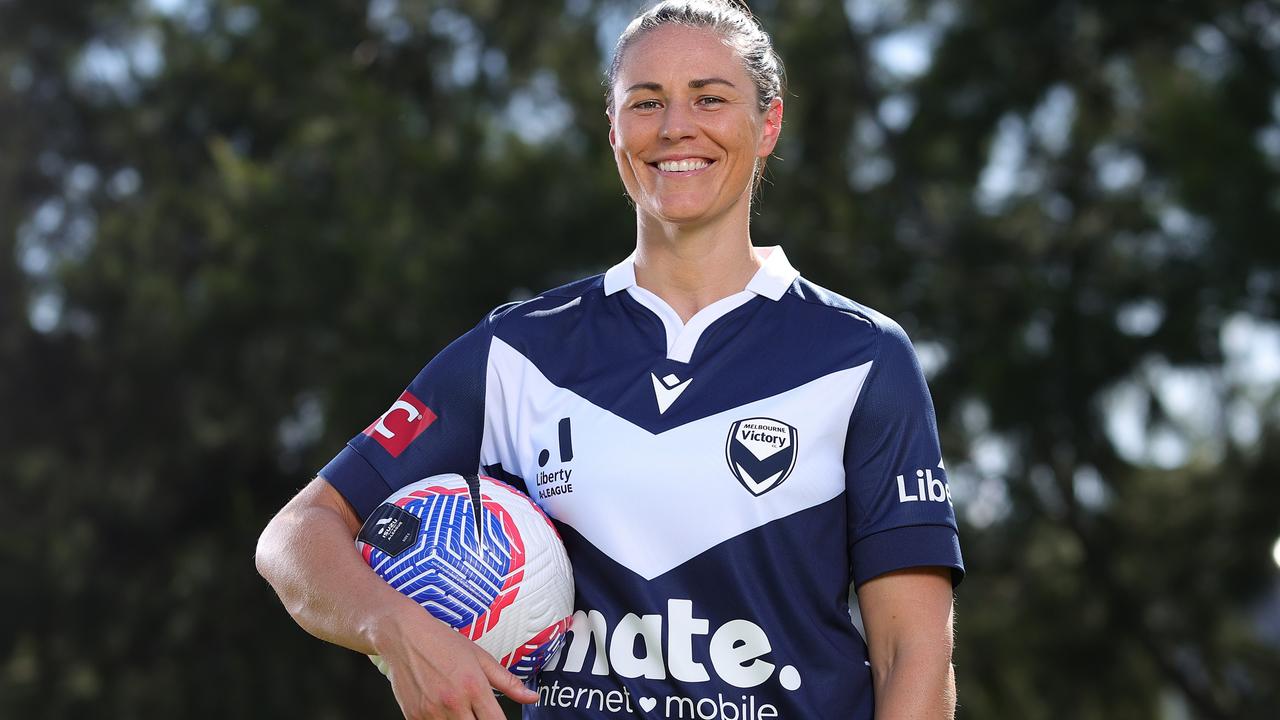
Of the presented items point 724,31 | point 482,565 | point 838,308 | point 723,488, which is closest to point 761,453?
point 723,488

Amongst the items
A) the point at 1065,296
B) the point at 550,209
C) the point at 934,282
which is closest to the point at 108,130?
the point at 550,209

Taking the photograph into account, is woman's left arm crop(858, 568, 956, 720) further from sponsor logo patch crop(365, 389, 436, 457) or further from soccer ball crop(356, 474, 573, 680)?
sponsor logo patch crop(365, 389, 436, 457)

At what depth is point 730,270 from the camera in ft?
7.52

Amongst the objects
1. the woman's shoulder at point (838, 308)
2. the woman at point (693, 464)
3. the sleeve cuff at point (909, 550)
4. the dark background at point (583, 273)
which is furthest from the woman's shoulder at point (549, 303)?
the dark background at point (583, 273)

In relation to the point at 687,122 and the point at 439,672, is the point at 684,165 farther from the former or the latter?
the point at 439,672

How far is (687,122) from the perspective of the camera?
7.18 ft

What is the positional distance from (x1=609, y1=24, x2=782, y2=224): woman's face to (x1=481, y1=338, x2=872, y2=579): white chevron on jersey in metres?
0.34

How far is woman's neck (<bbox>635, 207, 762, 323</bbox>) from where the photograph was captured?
2.29 metres

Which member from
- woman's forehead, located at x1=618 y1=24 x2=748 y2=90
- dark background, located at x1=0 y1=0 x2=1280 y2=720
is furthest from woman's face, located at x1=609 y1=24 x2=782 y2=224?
dark background, located at x1=0 y1=0 x2=1280 y2=720

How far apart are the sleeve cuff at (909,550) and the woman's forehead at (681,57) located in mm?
741

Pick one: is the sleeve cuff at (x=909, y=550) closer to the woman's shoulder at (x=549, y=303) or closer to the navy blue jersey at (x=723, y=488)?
the navy blue jersey at (x=723, y=488)

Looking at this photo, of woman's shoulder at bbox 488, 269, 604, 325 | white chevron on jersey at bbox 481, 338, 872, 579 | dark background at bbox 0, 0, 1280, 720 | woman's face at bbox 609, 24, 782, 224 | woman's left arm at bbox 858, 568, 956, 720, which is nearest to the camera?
woman's left arm at bbox 858, 568, 956, 720

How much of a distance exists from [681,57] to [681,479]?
648 millimetres

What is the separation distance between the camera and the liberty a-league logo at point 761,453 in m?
2.11
